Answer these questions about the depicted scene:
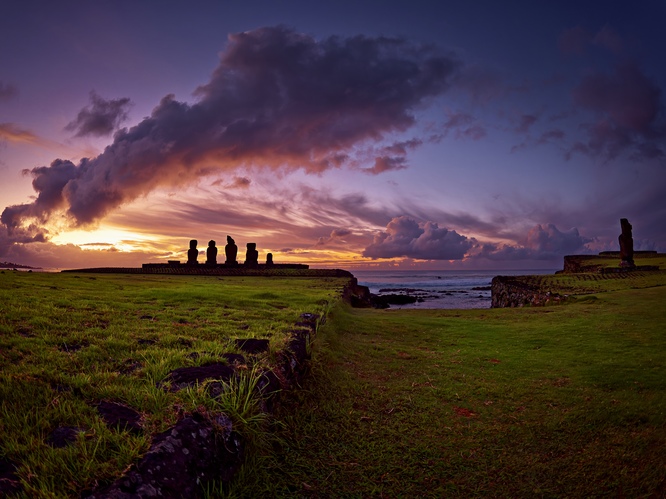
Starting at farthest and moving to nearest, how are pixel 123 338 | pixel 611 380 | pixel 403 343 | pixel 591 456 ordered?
pixel 403 343, pixel 611 380, pixel 123 338, pixel 591 456

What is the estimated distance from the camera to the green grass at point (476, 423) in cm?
393

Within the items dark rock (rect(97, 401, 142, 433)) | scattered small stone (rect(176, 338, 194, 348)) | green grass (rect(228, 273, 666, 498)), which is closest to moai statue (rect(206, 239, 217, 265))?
green grass (rect(228, 273, 666, 498))

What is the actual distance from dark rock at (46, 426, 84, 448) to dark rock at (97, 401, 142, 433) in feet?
0.77

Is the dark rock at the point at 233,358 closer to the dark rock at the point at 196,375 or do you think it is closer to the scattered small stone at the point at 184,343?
the dark rock at the point at 196,375

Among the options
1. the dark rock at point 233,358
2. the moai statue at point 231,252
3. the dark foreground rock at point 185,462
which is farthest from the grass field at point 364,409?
the moai statue at point 231,252

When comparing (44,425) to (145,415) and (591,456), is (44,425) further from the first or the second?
(591,456)

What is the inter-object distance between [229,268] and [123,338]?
176 ft

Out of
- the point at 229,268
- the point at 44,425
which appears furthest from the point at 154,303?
the point at 229,268

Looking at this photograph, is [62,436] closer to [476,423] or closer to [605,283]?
[476,423]

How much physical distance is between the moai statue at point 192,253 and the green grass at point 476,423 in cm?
5725

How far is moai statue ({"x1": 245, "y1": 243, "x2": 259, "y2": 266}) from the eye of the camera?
63.1 m

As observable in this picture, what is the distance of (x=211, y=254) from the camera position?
6203cm

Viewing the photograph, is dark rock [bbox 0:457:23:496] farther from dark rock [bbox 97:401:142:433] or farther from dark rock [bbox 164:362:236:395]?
dark rock [bbox 164:362:236:395]

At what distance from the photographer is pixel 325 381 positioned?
6.36 meters
